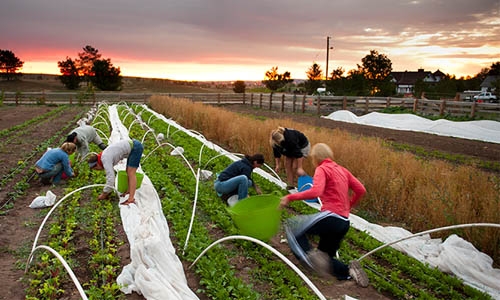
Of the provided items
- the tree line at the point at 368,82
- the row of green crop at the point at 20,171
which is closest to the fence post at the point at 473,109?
the tree line at the point at 368,82

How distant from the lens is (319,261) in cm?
355

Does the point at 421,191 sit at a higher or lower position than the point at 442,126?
lower

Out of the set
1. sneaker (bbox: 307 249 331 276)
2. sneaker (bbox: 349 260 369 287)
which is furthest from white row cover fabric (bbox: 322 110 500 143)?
sneaker (bbox: 307 249 331 276)

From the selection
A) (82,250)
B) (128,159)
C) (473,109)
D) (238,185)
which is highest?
(473,109)

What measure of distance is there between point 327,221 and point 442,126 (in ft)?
41.0

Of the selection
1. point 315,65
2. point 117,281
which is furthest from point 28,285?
point 315,65

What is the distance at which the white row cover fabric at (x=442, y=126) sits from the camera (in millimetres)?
12664

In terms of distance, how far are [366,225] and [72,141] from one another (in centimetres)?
519

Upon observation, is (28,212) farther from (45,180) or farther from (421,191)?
(421,191)

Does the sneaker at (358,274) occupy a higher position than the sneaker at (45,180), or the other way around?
the sneaker at (45,180)

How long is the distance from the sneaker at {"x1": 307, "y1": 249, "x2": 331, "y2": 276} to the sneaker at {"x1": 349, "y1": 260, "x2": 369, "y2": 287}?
222 mm

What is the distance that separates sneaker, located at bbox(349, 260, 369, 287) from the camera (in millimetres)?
3488

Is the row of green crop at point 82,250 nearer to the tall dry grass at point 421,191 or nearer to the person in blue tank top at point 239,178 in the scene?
the person in blue tank top at point 239,178

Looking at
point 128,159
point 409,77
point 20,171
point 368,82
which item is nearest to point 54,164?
point 20,171
